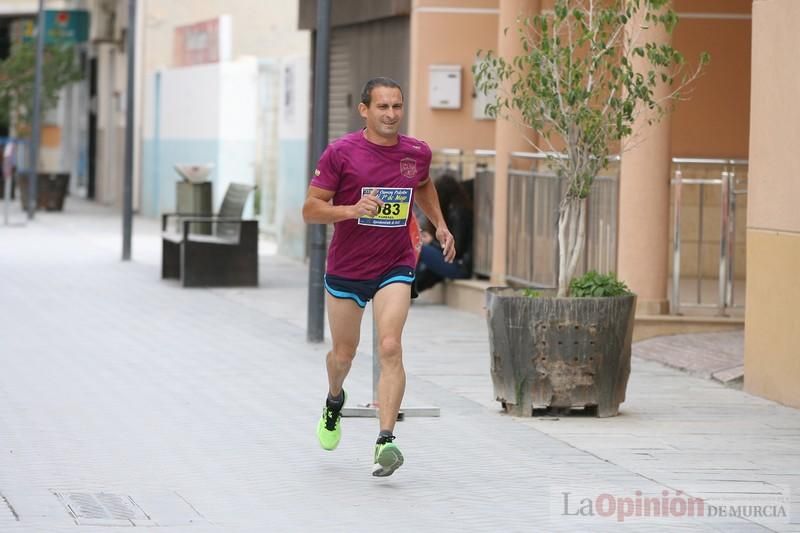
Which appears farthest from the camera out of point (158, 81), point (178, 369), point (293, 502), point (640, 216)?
point (158, 81)

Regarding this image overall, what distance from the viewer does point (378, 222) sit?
8.12m

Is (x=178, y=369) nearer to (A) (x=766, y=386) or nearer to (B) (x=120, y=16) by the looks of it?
(A) (x=766, y=386)

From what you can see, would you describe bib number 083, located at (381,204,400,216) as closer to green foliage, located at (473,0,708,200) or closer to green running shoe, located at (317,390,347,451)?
green running shoe, located at (317,390,347,451)

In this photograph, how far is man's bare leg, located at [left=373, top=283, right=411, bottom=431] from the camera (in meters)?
7.99

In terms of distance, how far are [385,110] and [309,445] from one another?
184 cm

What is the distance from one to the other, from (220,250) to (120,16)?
841 inches

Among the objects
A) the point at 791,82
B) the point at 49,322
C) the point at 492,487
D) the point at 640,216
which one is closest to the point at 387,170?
the point at 492,487

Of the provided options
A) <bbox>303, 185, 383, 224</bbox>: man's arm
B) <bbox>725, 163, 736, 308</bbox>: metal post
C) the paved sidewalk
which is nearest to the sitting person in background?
the paved sidewalk

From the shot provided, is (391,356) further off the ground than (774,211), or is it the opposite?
(774,211)

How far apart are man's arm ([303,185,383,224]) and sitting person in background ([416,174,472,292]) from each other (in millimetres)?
8788

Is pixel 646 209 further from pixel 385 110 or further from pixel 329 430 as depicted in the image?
pixel 385 110

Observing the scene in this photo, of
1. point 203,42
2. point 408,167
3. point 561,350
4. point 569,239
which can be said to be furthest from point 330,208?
point 203,42

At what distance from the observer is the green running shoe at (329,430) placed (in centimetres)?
845

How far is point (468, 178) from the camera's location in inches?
706
